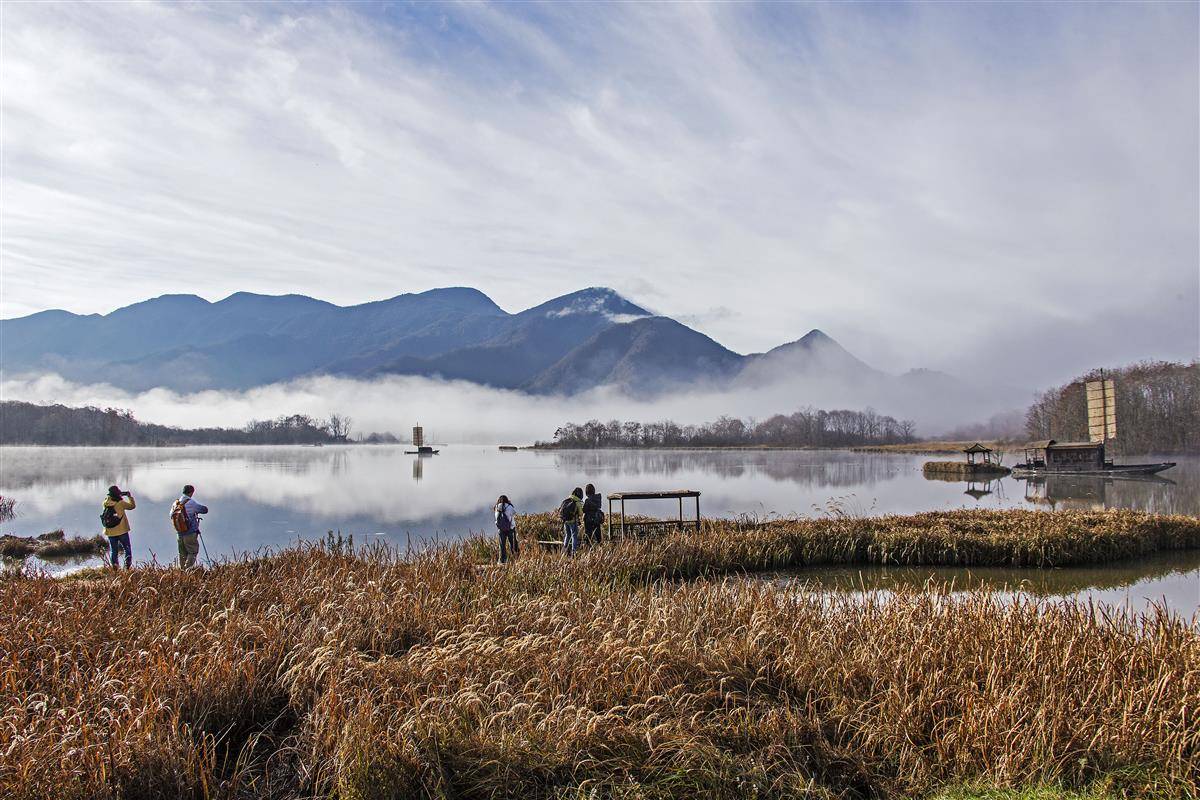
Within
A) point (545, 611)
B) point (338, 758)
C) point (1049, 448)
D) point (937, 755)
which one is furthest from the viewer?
point (1049, 448)

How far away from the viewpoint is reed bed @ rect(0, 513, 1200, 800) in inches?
247

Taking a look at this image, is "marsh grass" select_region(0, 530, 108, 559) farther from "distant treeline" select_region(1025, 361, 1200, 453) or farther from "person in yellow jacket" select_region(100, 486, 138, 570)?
"distant treeline" select_region(1025, 361, 1200, 453)

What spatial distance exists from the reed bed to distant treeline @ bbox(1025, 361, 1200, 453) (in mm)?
104392

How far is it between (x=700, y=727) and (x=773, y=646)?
2121 mm

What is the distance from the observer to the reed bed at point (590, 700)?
6266mm

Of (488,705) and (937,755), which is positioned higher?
(488,705)

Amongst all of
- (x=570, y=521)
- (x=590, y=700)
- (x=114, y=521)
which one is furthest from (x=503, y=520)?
(x=590, y=700)

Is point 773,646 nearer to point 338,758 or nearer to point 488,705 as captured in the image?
point 488,705

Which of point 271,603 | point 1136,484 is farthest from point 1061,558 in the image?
point 1136,484

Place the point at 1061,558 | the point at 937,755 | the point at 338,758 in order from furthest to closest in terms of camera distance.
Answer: the point at 1061,558 < the point at 937,755 < the point at 338,758

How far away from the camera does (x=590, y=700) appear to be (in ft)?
24.0

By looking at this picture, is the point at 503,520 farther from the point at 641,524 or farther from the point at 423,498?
the point at 423,498

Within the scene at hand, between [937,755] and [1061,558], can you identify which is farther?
[1061,558]

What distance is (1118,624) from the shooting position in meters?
9.09
